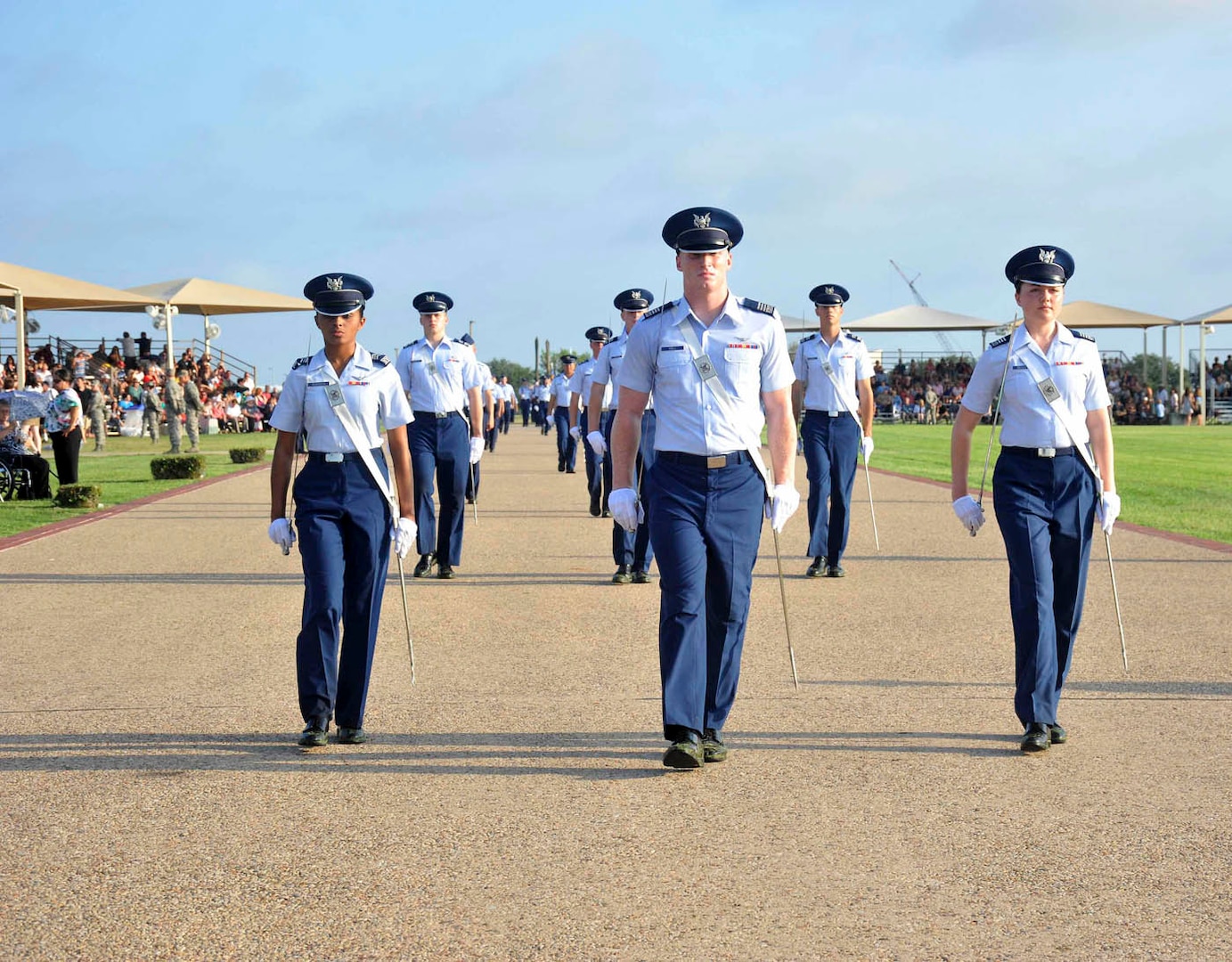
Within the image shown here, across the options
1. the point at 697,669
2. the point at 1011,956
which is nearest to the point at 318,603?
the point at 697,669

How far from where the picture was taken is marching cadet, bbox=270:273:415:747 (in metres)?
6.30

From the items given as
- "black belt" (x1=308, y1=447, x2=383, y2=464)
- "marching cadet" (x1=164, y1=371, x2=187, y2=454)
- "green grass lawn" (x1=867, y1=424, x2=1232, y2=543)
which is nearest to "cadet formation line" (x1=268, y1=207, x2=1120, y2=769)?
"black belt" (x1=308, y1=447, x2=383, y2=464)

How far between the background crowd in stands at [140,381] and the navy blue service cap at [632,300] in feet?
82.6

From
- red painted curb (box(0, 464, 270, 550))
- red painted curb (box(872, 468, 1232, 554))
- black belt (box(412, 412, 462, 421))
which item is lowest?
red painted curb (box(872, 468, 1232, 554))

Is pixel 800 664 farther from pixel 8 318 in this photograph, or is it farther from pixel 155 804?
pixel 8 318

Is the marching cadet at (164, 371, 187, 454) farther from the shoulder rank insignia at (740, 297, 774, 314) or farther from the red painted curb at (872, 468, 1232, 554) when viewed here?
the shoulder rank insignia at (740, 297, 774, 314)

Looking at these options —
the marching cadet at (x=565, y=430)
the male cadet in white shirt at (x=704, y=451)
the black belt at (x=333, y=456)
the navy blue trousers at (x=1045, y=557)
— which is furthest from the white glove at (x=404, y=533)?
the marching cadet at (x=565, y=430)

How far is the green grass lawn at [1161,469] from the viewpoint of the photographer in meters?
17.0

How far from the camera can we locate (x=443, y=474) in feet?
40.1

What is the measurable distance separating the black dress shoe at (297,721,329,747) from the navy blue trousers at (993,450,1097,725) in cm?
286

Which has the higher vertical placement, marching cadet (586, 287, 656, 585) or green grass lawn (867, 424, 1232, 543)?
marching cadet (586, 287, 656, 585)

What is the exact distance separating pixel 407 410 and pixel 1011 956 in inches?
146

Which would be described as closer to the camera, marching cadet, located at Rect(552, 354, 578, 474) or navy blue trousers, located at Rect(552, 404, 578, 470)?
navy blue trousers, located at Rect(552, 404, 578, 470)

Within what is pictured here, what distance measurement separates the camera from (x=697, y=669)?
595 centimetres
